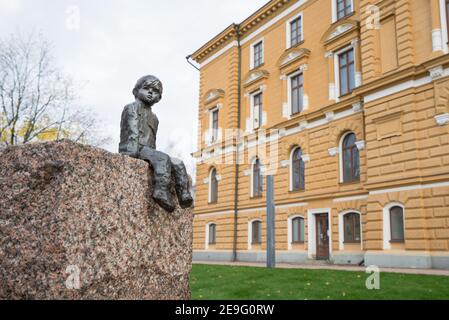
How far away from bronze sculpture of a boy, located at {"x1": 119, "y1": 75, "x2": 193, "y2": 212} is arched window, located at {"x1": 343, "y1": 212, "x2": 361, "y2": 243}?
43.4 feet

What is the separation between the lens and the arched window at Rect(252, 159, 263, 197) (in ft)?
69.4

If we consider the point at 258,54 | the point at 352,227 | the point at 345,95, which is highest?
the point at 258,54

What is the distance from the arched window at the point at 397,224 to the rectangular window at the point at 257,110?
923cm

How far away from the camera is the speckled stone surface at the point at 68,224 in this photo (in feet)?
9.22

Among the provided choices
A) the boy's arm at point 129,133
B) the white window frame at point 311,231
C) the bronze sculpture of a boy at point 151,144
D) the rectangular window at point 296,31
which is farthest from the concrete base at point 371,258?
the boy's arm at point 129,133

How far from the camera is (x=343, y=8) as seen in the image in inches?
705

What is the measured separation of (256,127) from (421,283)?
14.2 m

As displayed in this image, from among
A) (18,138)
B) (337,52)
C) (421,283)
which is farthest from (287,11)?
(421,283)

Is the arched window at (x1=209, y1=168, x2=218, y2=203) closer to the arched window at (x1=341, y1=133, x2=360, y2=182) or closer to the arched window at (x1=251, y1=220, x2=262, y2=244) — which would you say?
the arched window at (x1=251, y1=220, x2=262, y2=244)

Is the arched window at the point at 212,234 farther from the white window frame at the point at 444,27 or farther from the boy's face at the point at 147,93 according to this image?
the boy's face at the point at 147,93

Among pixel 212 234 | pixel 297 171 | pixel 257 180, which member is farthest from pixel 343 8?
pixel 212 234

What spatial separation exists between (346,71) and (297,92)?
9.60 ft

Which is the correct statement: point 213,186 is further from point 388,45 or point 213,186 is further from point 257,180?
point 388,45
